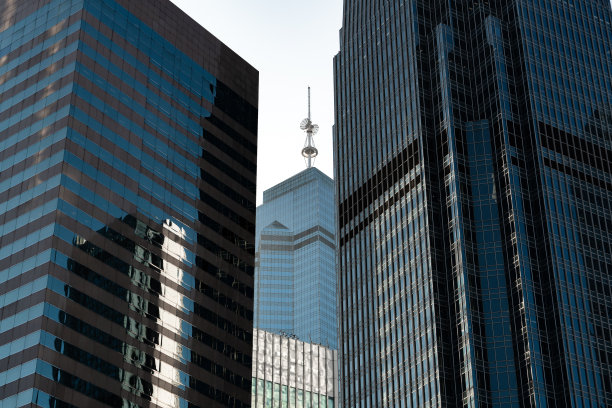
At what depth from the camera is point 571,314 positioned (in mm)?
152375

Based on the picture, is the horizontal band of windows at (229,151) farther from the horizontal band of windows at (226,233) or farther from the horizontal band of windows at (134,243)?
the horizontal band of windows at (134,243)

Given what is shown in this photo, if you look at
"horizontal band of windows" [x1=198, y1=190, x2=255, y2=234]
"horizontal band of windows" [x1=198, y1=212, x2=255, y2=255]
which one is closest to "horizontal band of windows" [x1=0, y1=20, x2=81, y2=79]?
"horizontal band of windows" [x1=198, y1=190, x2=255, y2=234]

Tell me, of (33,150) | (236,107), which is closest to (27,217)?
(33,150)

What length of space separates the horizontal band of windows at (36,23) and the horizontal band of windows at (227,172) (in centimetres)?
2477

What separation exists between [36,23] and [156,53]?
15195 mm

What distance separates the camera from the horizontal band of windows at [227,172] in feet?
450

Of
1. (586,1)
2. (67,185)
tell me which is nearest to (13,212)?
(67,185)

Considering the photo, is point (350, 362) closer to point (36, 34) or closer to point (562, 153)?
point (562, 153)

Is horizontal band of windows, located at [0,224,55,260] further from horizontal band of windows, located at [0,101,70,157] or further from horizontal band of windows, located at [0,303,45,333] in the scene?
horizontal band of windows, located at [0,101,70,157]

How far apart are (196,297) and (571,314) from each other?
5804 centimetres

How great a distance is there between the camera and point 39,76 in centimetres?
12406

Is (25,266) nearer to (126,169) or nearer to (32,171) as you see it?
(32,171)

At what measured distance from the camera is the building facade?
107 m

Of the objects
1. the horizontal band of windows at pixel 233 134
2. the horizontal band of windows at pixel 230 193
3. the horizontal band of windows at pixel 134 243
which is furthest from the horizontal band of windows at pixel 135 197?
the horizontal band of windows at pixel 233 134
